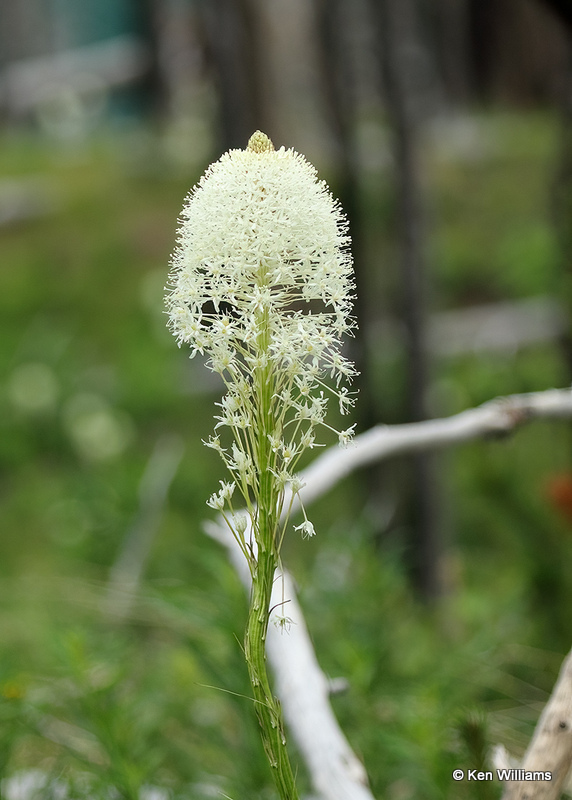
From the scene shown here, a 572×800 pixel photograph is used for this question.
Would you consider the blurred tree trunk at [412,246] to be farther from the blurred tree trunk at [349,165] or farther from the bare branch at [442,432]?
the bare branch at [442,432]

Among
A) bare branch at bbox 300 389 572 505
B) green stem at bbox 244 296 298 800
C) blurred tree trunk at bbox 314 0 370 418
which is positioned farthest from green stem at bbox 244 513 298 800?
blurred tree trunk at bbox 314 0 370 418

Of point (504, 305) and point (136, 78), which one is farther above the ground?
point (136, 78)

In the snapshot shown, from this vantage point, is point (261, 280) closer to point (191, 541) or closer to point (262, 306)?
point (262, 306)

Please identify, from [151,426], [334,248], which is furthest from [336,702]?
[151,426]

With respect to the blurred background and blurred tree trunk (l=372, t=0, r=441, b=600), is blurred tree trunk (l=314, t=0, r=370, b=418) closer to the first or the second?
the blurred background

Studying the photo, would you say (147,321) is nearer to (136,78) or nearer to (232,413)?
(136,78)
